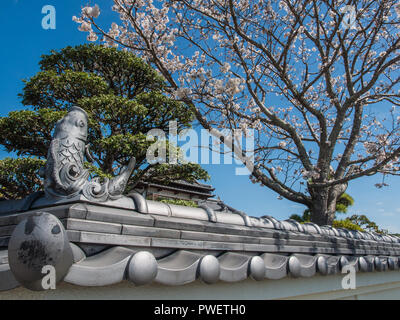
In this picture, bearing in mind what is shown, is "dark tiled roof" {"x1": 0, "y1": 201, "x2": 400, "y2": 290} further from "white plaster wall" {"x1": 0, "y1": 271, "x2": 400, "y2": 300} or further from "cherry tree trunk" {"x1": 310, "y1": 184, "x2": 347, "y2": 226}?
"cherry tree trunk" {"x1": 310, "y1": 184, "x2": 347, "y2": 226}

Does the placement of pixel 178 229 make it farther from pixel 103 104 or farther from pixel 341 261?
pixel 103 104

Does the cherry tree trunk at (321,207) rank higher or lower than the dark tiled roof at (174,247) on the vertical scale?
higher

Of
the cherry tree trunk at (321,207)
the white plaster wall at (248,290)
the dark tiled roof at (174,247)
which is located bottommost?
the white plaster wall at (248,290)

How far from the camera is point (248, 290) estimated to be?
283cm

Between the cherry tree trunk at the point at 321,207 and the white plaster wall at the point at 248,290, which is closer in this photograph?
the white plaster wall at the point at 248,290

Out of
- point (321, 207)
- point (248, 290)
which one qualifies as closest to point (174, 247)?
point (248, 290)

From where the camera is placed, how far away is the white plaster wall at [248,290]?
181 cm

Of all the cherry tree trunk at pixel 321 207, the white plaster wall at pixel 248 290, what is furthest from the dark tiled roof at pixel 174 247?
the cherry tree trunk at pixel 321 207

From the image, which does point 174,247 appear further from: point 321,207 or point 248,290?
point 321,207

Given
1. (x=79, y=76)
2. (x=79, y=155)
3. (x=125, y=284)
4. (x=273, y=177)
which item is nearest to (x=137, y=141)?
(x=79, y=76)

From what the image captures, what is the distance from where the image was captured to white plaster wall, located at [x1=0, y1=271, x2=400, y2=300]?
1.81m

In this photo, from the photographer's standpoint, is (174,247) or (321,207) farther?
(321,207)

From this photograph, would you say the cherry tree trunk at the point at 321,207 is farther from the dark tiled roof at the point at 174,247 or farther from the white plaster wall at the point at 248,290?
the dark tiled roof at the point at 174,247
